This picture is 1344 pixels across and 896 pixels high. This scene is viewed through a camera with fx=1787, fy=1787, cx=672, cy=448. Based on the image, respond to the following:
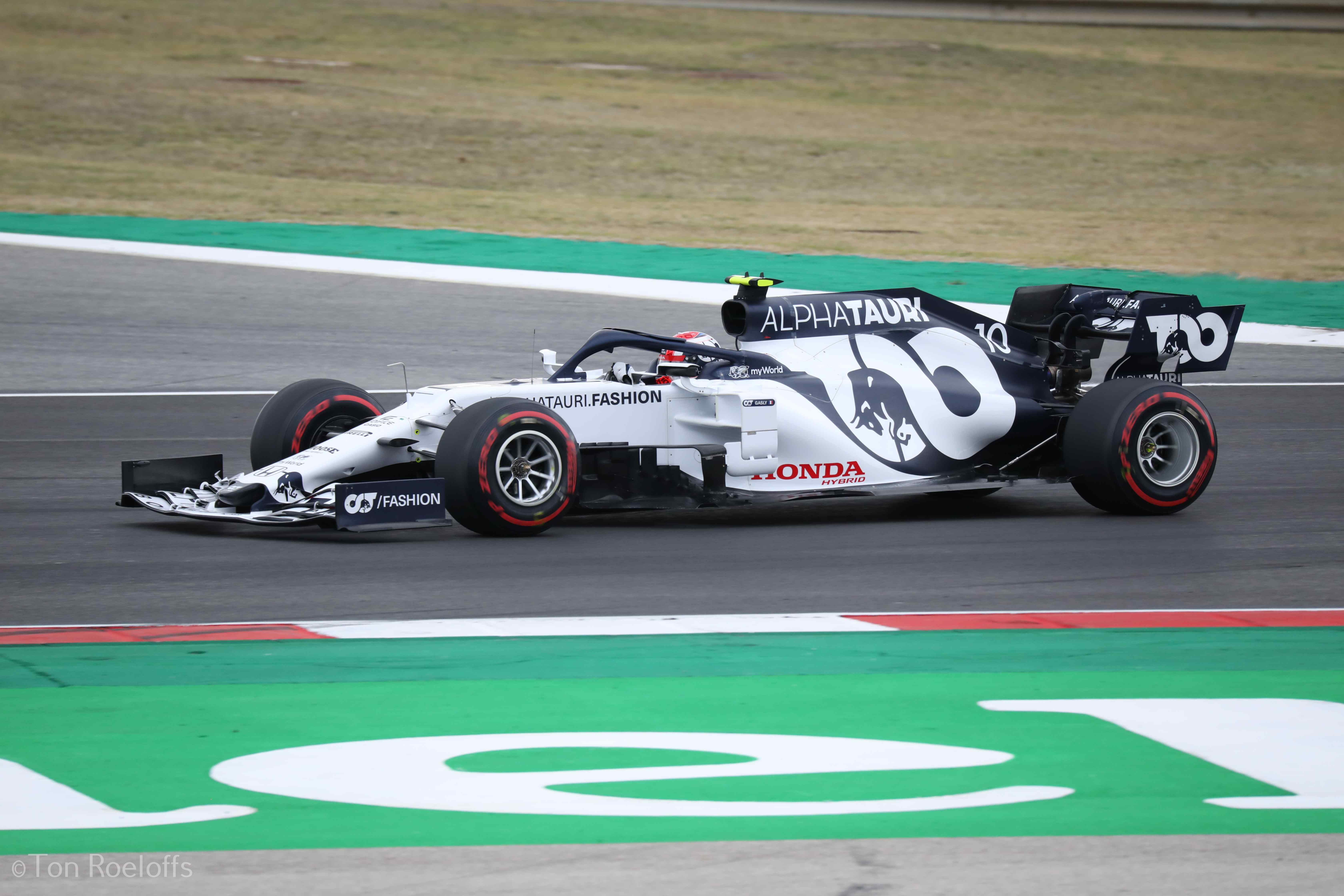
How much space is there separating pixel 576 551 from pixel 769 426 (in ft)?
4.07

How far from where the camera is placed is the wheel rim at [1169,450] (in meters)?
9.38

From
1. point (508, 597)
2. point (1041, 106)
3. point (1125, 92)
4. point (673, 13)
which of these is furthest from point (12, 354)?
point (673, 13)

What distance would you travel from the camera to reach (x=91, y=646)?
6.50 metres

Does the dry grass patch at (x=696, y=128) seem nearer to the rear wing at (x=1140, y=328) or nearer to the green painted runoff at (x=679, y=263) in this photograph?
the green painted runoff at (x=679, y=263)

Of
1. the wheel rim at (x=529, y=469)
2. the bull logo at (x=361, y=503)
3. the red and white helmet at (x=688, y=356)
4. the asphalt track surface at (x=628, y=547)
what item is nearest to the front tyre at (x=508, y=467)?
the wheel rim at (x=529, y=469)

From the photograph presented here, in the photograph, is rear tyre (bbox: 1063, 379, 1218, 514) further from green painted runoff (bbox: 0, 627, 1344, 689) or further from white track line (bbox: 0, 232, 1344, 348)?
white track line (bbox: 0, 232, 1344, 348)

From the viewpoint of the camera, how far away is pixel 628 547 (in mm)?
8531

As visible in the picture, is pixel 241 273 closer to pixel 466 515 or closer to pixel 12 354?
pixel 12 354

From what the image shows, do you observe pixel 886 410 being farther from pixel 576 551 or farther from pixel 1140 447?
pixel 576 551

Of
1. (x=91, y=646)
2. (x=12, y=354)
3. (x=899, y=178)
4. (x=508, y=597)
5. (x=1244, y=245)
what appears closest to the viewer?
(x=91, y=646)

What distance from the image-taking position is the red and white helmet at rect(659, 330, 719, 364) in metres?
9.19

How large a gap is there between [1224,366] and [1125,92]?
31683mm

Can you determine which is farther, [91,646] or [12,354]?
[12,354]

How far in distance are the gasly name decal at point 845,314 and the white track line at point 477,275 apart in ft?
23.3
